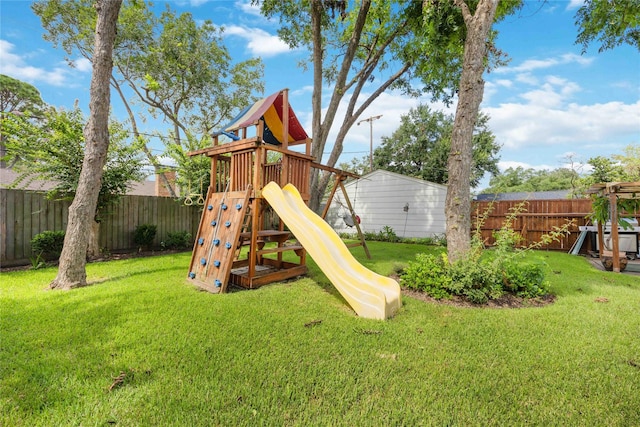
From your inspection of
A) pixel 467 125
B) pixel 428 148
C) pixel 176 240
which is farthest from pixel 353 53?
pixel 428 148

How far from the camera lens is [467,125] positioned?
4266mm

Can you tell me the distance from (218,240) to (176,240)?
4057mm

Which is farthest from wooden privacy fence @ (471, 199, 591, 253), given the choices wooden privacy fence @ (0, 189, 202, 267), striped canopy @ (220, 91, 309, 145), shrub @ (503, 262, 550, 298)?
Answer: wooden privacy fence @ (0, 189, 202, 267)

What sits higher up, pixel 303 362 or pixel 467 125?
pixel 467 125

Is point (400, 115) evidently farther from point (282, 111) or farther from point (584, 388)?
point (584, 388)

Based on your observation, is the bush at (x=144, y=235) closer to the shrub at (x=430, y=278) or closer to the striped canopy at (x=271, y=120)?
the striped canopy at (x=271, y=120)

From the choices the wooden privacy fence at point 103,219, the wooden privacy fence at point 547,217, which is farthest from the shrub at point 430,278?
the wooden privacy fence at point 103,219

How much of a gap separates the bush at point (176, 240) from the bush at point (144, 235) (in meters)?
0.41

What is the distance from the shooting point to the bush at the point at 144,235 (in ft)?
22.6

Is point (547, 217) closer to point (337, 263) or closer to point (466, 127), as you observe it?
point (466, 127)

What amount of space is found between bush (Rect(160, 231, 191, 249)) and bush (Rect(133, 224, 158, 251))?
0.41 meters

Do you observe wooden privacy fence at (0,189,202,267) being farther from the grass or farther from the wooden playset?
the wooden playset

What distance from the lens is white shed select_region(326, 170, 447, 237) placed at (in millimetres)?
10586

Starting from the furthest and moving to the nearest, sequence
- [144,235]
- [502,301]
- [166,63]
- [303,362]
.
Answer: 1. [166,63]
2. [144,235]
3. [502,301]
4. [303,362]
